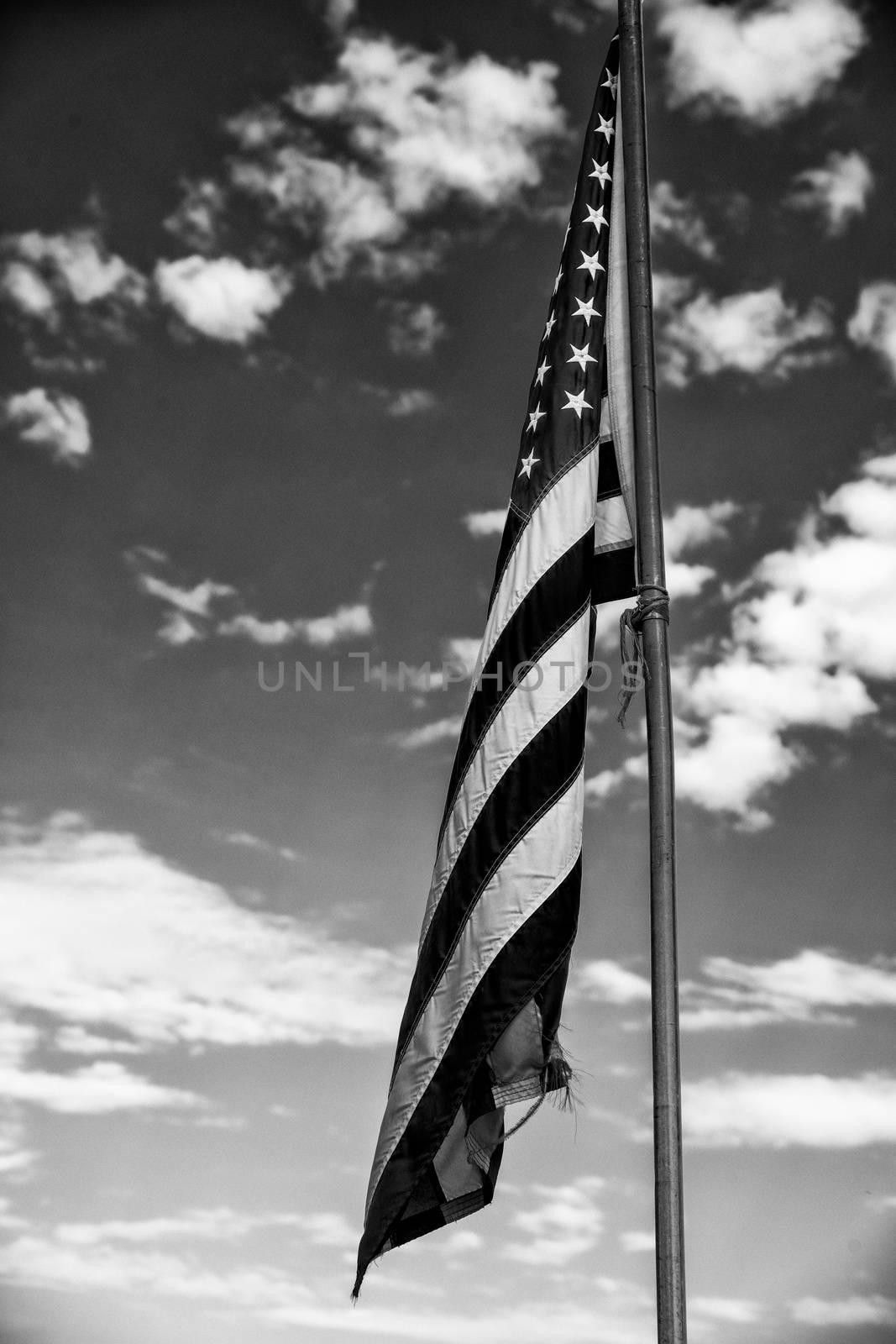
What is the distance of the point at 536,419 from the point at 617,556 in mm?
1041

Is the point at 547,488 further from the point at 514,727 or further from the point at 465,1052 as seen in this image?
the point at 465,1052

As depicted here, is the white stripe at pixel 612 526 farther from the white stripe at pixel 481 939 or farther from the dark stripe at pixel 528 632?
the white stripe at pixel 481 939

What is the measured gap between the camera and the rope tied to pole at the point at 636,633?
758 cm

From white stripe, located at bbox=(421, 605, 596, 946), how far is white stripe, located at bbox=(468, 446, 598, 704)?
39cm

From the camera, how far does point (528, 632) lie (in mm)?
8039

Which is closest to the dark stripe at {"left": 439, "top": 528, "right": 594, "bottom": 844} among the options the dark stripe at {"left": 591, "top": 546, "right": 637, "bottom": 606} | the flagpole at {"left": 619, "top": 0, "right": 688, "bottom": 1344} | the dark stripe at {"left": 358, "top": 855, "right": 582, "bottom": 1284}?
the dark stripe at {"left": 591, "top": 546, "right": 637, "bottom": 606}

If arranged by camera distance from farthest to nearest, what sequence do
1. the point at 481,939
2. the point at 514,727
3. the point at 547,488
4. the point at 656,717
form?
1. the point at 547,488
2. the point at 514,727
3. the point at 481,939
4. the point at 656,717

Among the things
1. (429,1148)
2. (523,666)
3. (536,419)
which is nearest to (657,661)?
(523,666)

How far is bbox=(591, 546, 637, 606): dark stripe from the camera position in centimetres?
831

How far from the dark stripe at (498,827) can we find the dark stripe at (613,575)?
83 cm

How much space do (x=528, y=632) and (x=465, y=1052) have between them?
245 cm

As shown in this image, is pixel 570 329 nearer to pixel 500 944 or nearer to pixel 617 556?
pixel 617 556

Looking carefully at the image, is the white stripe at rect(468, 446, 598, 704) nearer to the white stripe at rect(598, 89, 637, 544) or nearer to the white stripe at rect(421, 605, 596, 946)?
the white stripe at rect(598, 89, 637, 544)

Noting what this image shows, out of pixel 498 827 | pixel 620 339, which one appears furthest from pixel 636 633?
pixel 620 339
